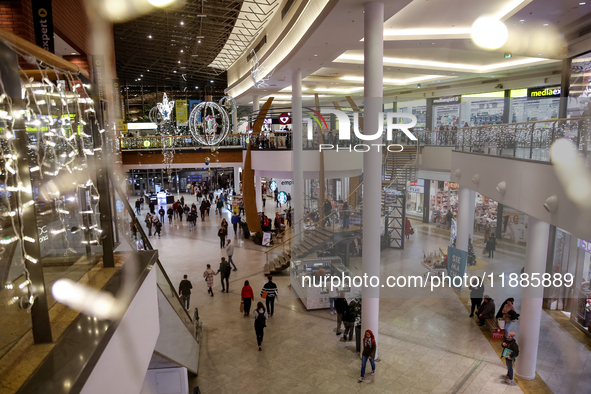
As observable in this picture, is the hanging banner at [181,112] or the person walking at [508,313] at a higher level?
the hanging banner at [181,112]

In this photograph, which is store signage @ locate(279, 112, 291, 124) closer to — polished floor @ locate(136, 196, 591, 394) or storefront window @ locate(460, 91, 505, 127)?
polished floor @ locate(136, 196, 591, 394)

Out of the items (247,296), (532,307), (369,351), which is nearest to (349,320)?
(369,351)

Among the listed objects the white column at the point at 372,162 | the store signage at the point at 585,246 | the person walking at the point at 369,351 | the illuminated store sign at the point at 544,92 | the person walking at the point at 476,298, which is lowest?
the person walking at the point at 476,298

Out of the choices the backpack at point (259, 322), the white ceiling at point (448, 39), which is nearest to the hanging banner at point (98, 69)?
the white ceiling at point (448, 39)

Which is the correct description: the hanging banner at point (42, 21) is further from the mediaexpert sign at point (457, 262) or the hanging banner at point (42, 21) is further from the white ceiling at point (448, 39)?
the mediaexpert sign at point (457, 262)

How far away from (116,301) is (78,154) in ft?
4.42

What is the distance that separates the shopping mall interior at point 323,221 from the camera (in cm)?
254

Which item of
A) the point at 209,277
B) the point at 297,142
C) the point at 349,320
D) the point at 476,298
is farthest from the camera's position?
the point at 297,142

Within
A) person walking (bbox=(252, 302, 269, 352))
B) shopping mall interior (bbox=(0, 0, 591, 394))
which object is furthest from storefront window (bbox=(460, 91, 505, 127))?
person walking (bbox=(252, 302, 269, 352))

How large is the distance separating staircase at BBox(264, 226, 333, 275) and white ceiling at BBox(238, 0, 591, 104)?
5243mm

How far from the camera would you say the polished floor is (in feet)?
22.6

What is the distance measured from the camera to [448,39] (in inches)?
373

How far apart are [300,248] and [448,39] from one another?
7.26 metres

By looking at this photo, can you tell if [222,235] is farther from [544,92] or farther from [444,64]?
[544,92]
